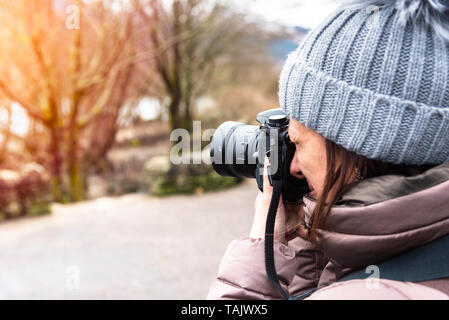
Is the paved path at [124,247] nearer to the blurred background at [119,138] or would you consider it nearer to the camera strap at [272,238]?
the blurred background at [119,138]

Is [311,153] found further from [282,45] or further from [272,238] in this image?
[282,45]

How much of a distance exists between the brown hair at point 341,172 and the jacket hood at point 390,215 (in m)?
0.05

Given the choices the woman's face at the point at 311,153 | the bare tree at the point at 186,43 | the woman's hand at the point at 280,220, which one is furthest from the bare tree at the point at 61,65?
the woman's face at the point at 311,153

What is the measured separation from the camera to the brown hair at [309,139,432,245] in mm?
877

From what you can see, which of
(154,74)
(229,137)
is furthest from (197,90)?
(229,137)

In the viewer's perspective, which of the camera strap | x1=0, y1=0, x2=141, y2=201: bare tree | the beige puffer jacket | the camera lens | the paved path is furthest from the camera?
x1=0, y1=0, x2=141, y2=201: bare tree

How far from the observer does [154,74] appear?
10633 millimetres

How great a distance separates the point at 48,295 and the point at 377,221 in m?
3.97

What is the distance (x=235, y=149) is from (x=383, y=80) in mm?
552

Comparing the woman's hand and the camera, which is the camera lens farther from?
the woman's hand

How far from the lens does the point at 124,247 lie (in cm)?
527

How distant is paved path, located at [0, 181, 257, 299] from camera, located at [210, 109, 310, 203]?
291 centimetres

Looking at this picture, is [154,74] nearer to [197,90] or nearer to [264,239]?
[197,90]

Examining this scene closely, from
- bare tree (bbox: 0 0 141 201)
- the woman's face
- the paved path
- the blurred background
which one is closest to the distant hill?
the blurred background
